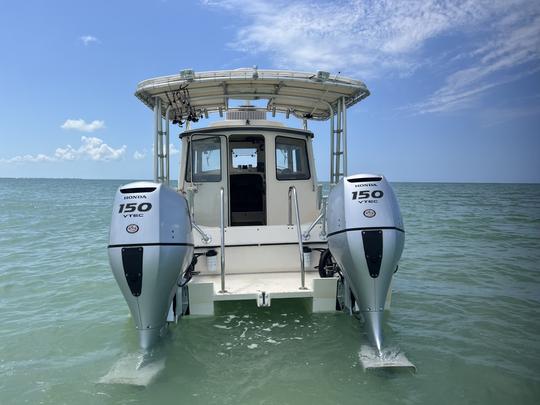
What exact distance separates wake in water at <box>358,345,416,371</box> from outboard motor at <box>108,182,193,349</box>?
72.3 inches

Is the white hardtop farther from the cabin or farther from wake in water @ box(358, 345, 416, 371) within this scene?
wake in water @ box(358, 345, 416, 371)

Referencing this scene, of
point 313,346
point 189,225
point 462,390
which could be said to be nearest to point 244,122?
point 189,225

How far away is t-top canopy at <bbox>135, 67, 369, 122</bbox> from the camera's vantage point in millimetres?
5484

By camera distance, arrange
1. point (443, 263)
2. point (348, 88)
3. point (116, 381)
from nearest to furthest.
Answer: point (116, 381) → point (348, 88) → point (443, 263)

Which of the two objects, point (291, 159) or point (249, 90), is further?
point (291, 159)

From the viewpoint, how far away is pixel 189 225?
14.5 feet

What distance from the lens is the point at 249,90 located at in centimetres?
625

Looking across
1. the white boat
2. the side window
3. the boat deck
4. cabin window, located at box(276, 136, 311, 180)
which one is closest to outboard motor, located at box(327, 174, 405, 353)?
the white boat

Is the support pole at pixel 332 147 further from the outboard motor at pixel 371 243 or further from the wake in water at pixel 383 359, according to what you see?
the wake in water at pixel 383 359

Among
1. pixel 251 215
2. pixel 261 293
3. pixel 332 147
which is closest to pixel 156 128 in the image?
pixel 251 215

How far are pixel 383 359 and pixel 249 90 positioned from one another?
407cm

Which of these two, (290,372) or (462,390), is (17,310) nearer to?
(290,372)

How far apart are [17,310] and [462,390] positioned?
5.99 m

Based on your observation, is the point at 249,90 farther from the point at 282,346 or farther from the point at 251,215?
the point at 282,346
